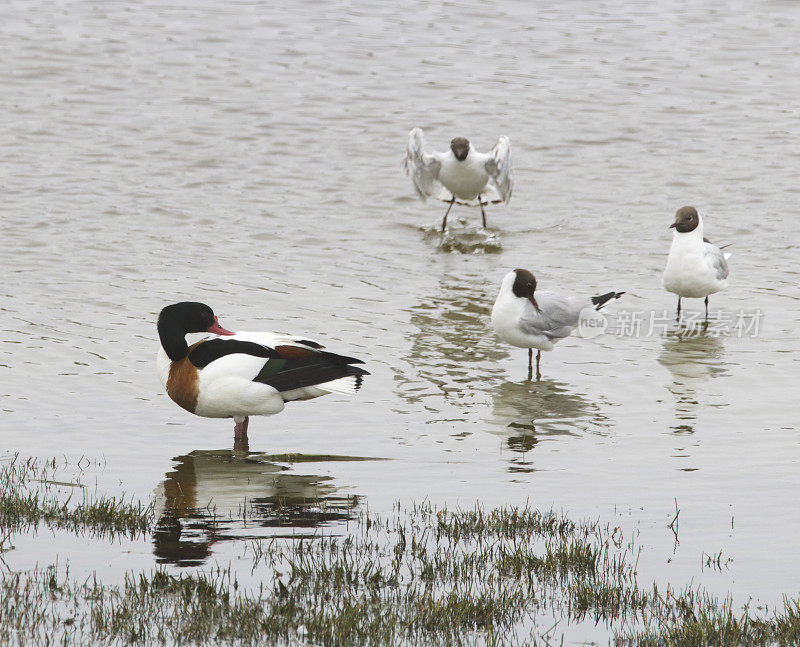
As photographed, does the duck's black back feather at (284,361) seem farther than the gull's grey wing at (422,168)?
No

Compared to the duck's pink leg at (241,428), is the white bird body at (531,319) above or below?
above

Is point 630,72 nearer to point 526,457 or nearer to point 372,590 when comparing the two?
point 526,457

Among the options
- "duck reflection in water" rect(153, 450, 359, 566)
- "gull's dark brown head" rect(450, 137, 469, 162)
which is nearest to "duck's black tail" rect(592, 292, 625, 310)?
"duck reflection in water" rect(153, 450, 359, 566)

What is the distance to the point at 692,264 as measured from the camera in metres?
12.8

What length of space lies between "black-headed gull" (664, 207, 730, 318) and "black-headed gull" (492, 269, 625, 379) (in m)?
1.80

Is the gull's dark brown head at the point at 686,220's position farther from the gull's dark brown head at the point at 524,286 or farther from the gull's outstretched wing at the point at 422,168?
the gull's outstretched wing at the point at 422,168

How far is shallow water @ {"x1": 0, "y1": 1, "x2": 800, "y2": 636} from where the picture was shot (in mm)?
7898

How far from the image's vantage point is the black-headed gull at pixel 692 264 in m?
12.9

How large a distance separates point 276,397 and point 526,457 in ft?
6.45

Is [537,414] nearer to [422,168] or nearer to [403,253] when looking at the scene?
[403,253]

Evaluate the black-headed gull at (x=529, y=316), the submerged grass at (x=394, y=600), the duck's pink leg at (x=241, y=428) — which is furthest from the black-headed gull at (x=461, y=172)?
the submerged grass at (x=394, y=600)

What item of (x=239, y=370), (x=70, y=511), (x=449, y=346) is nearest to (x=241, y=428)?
(x=239, y=370)

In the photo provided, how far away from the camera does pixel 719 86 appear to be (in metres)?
25.5

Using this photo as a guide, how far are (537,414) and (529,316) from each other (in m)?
1.43
